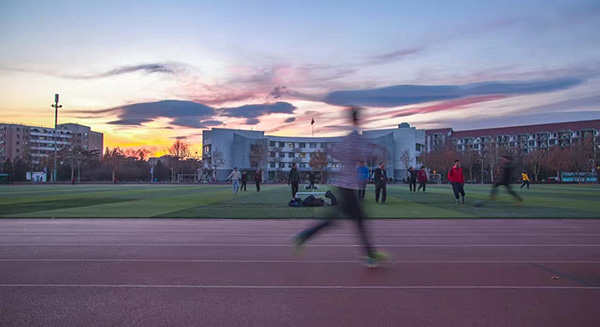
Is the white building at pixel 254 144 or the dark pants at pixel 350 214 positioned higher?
the white building at pixel 254 144

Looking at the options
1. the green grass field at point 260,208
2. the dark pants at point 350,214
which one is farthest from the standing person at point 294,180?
the dark pants at point 350,214

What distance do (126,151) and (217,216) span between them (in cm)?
12597

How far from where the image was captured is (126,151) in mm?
130625

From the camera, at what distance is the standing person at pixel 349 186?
251 inches

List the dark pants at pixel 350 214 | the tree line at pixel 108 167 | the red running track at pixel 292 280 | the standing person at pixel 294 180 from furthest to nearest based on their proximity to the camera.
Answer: the tree line at pixel 108 167 < the standing person at pixel 294 180 < the dark pants at pixel 350 214 < the red running track at pixel 292 280

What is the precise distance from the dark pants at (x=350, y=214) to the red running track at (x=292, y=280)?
46 centimetres

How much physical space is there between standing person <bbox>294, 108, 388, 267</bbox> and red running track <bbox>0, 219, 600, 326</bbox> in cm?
55

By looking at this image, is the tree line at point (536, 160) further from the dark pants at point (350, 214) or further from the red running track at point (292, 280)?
the dark pants at point (350, 214)

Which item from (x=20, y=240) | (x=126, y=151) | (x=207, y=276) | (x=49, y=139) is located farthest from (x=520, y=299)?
(x=49, y=139)

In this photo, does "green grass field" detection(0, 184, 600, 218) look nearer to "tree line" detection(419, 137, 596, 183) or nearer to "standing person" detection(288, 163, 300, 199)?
"standing person" detection(288, 163, 300, 199)

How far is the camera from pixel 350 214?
21.5 feet

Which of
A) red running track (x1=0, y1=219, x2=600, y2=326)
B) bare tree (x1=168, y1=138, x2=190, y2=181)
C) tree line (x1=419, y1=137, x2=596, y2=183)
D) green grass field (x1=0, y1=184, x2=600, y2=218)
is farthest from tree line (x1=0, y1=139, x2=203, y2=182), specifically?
red running track (x1=0, y1=219, x2=600, y2=326)

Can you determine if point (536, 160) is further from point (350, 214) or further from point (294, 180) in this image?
point (350, 214)

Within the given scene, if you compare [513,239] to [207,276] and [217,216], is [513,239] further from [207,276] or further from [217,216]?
[217,216]
